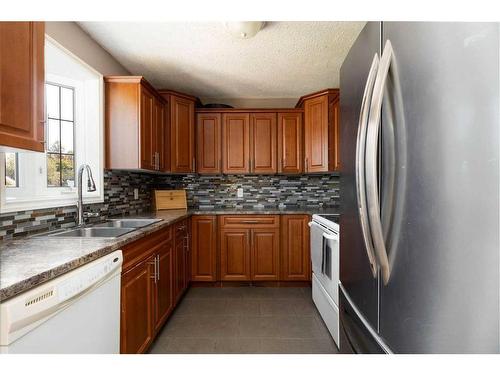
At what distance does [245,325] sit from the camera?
2070 millimetres

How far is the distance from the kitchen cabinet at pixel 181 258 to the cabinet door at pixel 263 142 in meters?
1.19

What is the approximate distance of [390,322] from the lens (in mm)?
672

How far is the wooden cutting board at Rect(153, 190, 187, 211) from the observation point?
307 cm

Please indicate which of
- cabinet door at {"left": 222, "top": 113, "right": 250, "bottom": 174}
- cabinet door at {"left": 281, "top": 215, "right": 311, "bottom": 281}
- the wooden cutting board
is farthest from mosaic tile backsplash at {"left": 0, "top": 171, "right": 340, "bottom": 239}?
cabinet door at {"left": 281, "top": 215, "right": 311, "bottom": 281}

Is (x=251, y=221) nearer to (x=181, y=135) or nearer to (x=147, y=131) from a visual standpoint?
(x=181, y=135)

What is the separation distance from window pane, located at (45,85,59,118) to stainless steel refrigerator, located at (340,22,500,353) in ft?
7.44

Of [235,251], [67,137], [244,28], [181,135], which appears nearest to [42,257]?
[67,137]

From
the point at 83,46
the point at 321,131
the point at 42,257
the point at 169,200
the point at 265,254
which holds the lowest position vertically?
the point at 265,254

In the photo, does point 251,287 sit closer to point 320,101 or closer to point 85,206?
point 85,206

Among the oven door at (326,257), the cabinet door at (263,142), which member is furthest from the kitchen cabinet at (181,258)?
the oven door at (326,257)

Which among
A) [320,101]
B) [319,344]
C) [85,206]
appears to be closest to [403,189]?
[319,344]

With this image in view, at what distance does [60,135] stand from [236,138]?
6.07 feet
